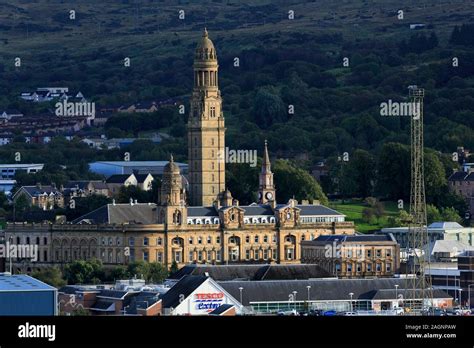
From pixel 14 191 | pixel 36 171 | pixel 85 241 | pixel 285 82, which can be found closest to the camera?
pixel 85 241

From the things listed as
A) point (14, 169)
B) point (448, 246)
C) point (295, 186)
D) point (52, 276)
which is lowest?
point (52, 276)

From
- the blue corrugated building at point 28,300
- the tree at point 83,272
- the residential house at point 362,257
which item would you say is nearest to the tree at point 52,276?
the tree at point 83,272

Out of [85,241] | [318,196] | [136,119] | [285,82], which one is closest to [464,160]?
[318,196]

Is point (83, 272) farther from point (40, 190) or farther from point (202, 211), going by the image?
point (40, 190)

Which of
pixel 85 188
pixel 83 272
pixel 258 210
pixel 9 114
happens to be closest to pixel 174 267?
pixel 83 272

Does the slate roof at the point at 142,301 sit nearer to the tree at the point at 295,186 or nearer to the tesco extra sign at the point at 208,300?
the tesco extra sign at the point at 208,300

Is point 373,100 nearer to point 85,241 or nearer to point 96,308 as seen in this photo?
point 85,241
